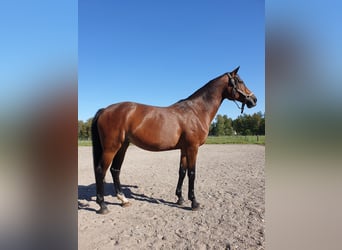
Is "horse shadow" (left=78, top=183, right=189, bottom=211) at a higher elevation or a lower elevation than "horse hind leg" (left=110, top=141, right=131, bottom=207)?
lower

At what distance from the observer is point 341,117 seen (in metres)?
0.69

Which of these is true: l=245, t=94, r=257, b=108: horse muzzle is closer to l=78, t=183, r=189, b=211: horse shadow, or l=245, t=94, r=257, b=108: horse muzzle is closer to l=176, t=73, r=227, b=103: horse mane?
l=176, t=73, r=227, b=103: horse mane

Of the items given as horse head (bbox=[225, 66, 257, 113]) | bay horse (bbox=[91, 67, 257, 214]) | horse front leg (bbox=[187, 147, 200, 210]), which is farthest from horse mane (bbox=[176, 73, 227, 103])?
horse front leg (bbox=[187, 147, 200, 210])

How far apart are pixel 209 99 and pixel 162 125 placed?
0.96m

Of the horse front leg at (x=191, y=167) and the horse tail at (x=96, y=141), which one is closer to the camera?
the horse tail at (x=96, y=141)

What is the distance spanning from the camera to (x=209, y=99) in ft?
12.3

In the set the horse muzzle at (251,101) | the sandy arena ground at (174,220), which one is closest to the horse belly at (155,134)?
the sandy arena ground at (174,220)

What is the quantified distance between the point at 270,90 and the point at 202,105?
2.86m

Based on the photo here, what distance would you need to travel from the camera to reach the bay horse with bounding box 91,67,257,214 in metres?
3.20

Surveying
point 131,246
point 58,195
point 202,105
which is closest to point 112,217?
point 131,246

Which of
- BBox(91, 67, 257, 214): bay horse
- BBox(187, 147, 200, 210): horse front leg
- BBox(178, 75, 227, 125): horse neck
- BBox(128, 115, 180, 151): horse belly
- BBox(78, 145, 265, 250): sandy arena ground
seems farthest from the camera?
BBox(178, 75, 227, 125): horse neck

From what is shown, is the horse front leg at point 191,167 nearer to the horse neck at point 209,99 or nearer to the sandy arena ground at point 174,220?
the sandy arena ground at point 174,220

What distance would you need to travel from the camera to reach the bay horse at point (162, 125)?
3197 millimetres

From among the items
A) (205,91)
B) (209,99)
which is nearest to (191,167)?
(209,99)
